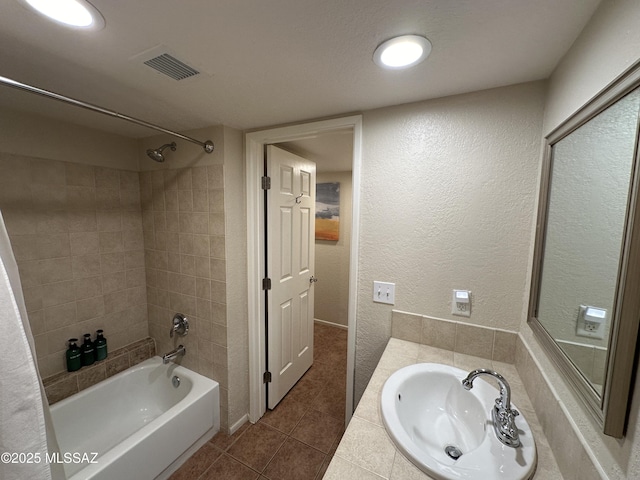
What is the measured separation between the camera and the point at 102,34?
78cm

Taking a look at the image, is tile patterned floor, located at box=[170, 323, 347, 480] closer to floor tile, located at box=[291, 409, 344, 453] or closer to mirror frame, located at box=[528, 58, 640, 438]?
floor tile, located at box=[291, 409, 344, 453]

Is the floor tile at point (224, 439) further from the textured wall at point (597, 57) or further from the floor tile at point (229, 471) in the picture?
the textured wall at point (597, 57)

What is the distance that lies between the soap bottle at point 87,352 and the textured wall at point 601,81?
96.7 inches

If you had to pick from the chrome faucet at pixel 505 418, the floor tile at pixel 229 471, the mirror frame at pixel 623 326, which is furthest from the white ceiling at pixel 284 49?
the floor tile at pixel 229 471

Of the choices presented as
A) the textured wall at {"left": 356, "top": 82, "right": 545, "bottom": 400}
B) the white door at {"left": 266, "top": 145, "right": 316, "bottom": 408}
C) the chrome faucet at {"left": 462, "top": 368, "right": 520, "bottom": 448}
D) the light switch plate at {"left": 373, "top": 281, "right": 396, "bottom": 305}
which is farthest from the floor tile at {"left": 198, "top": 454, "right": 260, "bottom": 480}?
the chrome faucet at {"left": 462, "top": 368, "right": 520, "bottom": 448}

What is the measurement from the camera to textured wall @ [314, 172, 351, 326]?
3.13 m

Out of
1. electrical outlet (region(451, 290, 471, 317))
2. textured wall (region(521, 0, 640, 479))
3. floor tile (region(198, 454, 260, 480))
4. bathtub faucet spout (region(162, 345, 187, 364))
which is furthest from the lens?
bathtub faucet spout (region(162, 345, 187, 364))

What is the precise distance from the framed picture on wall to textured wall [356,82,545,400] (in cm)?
179

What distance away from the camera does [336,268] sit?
3.28 m

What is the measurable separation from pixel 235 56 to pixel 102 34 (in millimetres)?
396

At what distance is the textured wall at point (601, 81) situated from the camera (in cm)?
48

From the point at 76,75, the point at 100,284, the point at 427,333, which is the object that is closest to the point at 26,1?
the point at 76,75

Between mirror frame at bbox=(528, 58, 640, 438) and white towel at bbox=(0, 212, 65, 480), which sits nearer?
mirror frame at bbox=(528, 58, 640, 438)

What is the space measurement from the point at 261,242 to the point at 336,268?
167 centimetres
